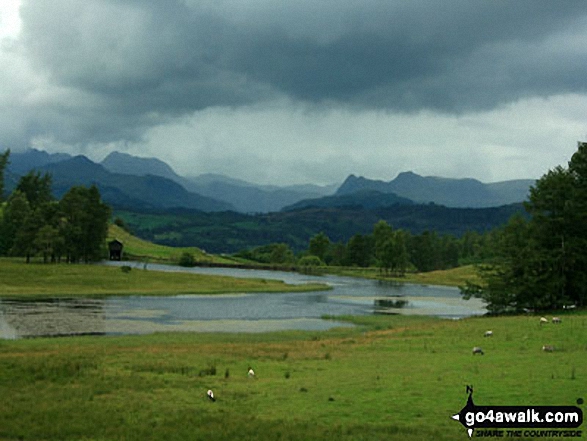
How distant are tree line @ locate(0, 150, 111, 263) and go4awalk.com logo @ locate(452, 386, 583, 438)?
135632 mm

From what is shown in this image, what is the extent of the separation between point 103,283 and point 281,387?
9766 centimetres

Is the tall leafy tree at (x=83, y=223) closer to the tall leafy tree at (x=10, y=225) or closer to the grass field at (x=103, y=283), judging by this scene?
the tall leafy tree at (x=10, y=225)

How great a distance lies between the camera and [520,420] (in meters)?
22.7

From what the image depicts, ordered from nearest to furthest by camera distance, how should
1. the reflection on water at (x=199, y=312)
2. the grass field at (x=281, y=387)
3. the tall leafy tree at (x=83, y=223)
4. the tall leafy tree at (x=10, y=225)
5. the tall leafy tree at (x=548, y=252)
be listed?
the grass field at (x=281, y=387) < the reflection on water at (x=199, y=312) < the tall leafy tree at (x=548, y=252) < the tall leafy tree at (x=83, y=223) < the tall leafy tree at (x=10, y=225)

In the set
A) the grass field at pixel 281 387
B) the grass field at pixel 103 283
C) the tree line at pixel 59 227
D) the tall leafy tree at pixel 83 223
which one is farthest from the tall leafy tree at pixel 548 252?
the tall leafy tree at pixel 83 223

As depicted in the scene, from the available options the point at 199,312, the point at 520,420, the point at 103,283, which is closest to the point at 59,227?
the point at 103,283

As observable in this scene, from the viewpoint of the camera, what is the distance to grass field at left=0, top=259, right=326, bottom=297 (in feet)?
354

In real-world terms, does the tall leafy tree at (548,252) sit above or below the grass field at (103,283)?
above

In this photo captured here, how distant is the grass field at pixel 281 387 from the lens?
22375 mm

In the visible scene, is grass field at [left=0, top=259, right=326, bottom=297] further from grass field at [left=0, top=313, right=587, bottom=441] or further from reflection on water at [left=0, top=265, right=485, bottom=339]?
grass field at [left=0, top=313, right=587, bottom=441]

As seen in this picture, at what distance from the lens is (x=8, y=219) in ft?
563

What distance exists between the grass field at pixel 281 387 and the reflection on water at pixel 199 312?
19.2 m

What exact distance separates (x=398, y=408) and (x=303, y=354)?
19.1 metres

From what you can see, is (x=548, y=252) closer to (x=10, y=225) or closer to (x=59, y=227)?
(x=59, y=227)
